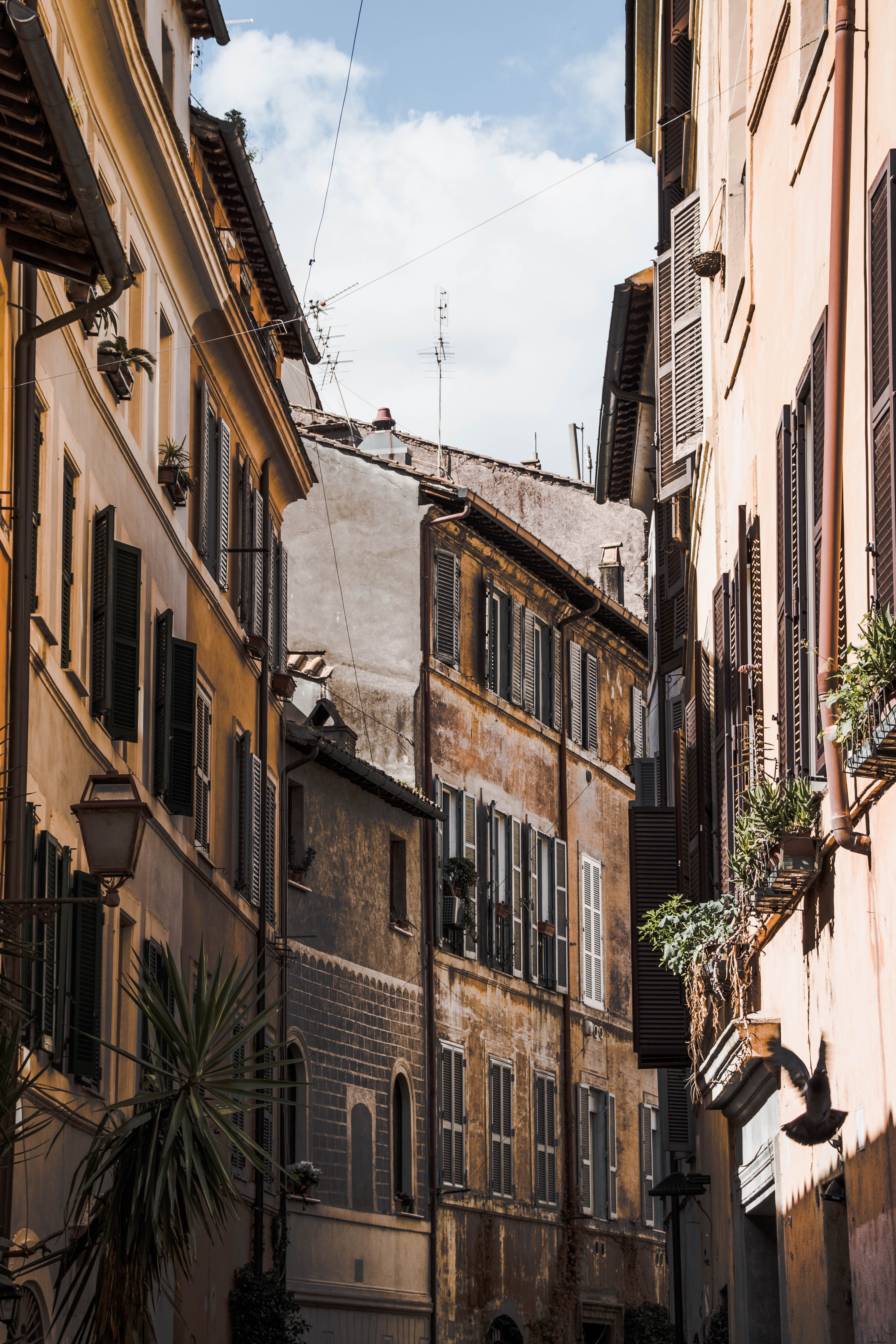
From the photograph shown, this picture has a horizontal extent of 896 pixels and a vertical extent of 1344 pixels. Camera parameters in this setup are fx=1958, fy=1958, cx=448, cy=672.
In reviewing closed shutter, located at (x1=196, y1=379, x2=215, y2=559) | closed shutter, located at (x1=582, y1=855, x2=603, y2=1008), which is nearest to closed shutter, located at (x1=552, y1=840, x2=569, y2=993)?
closed shutter, located at (x1=582, y1=855, x2=603, y2=1008)

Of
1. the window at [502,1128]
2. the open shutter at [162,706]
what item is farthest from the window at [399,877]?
the open shutter at [162,706]

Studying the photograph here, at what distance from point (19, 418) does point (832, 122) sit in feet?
18.7

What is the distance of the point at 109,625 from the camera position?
14398 millimetres

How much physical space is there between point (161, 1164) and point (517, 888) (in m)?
20.6

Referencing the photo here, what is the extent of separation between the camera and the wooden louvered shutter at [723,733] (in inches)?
427

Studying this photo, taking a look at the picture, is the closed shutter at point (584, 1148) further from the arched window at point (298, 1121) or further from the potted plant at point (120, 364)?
the potted plant at point (120, 364)

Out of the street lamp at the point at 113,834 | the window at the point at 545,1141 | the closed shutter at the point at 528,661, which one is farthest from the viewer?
the closed shutter at the point at 528,661

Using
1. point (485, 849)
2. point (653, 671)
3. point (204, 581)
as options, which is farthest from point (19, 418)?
point (485, 849)

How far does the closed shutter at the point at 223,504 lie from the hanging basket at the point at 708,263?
7.59 meters

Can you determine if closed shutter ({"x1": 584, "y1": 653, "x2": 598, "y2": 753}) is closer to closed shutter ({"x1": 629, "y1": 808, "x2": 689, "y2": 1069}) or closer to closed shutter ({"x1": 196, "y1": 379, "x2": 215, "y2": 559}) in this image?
closed shutter ({"x1": 196, "y1": 379, "x2": 215, "y2": 559})

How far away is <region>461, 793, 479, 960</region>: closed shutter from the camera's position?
→ 2706 cm

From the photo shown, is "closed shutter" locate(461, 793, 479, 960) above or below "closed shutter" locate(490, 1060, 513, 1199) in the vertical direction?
above

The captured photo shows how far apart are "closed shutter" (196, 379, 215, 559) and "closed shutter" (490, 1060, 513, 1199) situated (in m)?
11.2

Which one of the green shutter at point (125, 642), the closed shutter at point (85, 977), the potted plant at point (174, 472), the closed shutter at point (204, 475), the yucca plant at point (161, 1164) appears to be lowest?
the yucca plant at point (161, 1164)
